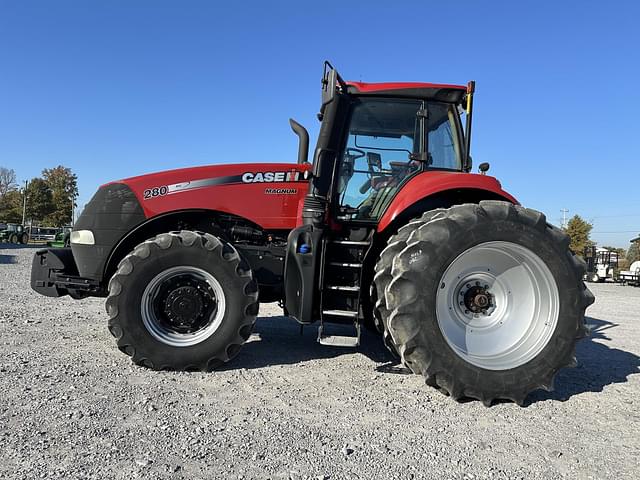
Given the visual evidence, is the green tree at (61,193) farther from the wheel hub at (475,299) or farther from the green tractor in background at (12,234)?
the wheel hub at (475,299)

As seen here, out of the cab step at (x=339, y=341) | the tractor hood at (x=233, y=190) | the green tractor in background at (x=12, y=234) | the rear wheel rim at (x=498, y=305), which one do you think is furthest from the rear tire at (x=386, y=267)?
the green tractor in background at (x=12, y=234)

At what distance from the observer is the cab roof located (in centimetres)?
394

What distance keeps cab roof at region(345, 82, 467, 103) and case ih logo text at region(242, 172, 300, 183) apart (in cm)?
96

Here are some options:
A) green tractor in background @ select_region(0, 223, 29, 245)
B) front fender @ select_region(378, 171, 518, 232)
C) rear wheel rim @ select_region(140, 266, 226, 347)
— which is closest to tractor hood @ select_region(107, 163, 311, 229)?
rear wheel rim @ select_region(140, 266, 226, 347)

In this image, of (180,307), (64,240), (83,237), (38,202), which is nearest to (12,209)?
(38,202)

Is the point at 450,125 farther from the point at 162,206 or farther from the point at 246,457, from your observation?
the point at 246,457

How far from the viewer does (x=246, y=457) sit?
2.27 metres

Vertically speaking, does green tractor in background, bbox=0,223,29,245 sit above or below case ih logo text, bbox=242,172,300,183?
below

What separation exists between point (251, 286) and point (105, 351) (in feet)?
5.31

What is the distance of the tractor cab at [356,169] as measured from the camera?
371 cm

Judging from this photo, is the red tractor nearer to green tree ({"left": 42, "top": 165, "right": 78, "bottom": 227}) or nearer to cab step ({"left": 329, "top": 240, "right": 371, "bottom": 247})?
cab step ({"left": 329, "top": 240, "right": 371, "bottom": 247})

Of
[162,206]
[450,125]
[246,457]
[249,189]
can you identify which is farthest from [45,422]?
[450,125]

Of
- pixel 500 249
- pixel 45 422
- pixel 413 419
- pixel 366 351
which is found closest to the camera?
pixel 45 422

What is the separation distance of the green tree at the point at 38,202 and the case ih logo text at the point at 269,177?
48631 mm
